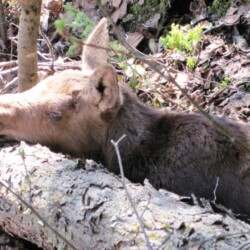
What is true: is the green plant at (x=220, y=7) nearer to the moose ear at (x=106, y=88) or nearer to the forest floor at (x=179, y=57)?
the forest floor at (x=179, y=57)

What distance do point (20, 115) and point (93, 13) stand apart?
4.05 meters

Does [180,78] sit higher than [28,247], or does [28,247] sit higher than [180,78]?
[180,78]

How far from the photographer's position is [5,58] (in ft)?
26.9

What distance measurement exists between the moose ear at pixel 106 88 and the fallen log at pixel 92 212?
607mm

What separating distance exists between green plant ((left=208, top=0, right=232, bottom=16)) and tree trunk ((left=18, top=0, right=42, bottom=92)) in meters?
2.93

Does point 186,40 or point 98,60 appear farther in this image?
point 186,40

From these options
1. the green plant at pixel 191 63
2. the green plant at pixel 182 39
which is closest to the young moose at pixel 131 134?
the green plant at pixel 191 63

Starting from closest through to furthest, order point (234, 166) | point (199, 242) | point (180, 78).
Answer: point (199, 242) → point (234, 166) → point (180, 78)

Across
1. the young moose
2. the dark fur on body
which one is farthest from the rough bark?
the dark fur on body

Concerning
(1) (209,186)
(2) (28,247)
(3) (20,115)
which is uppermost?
(3) (20,115)

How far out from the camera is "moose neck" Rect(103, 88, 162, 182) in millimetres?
4711

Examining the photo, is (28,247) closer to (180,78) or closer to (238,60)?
(180,78)

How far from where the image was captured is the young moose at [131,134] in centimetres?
449

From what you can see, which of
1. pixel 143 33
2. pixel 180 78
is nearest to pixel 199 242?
pixel 180 78
